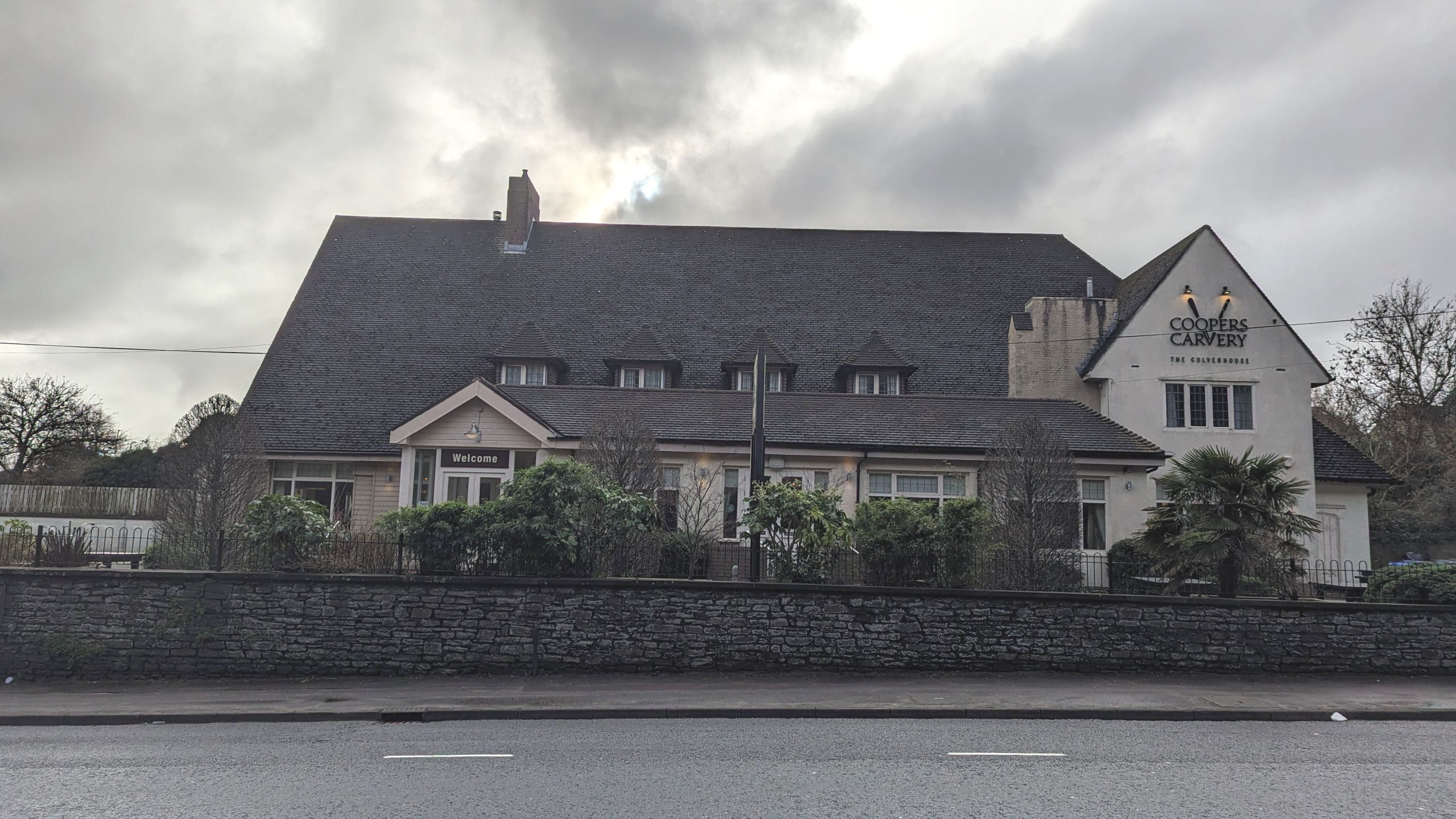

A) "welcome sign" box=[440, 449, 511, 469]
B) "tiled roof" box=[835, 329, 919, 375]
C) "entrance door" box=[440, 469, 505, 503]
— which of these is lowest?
"entrance door" box=[440, 469, 505, 503]

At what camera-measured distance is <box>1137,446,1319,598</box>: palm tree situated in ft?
47.6

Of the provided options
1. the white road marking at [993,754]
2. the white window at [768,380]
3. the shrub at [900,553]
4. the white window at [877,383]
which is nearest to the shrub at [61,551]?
the shrub at [900,553]

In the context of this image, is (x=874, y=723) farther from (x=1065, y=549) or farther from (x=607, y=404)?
(x=607, y=404)

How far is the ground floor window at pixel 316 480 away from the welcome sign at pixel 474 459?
15.7 ft

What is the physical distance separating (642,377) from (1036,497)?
12.8 m

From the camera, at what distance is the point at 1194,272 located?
87.1 feet

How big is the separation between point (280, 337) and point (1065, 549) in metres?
23.6

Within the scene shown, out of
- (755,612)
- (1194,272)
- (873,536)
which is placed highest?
(1194,272)

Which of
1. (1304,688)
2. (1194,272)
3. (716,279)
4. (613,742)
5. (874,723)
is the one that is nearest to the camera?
(613,742)

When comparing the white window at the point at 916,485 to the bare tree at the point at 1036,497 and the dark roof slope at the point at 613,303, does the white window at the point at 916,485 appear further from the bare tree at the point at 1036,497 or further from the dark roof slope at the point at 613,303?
the dark roof slope at the point at 613,303

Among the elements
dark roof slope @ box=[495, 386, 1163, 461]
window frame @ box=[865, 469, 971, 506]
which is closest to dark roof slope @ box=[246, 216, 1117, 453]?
dark roof slope @ box=[495, 386, 1163, 461]

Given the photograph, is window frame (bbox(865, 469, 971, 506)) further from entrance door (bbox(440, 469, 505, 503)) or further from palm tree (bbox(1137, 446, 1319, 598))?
entrance door (bbox(440, 469, 505, 503))

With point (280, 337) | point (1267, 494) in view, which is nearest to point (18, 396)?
point (280, 337)

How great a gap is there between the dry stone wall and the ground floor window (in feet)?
38.2
